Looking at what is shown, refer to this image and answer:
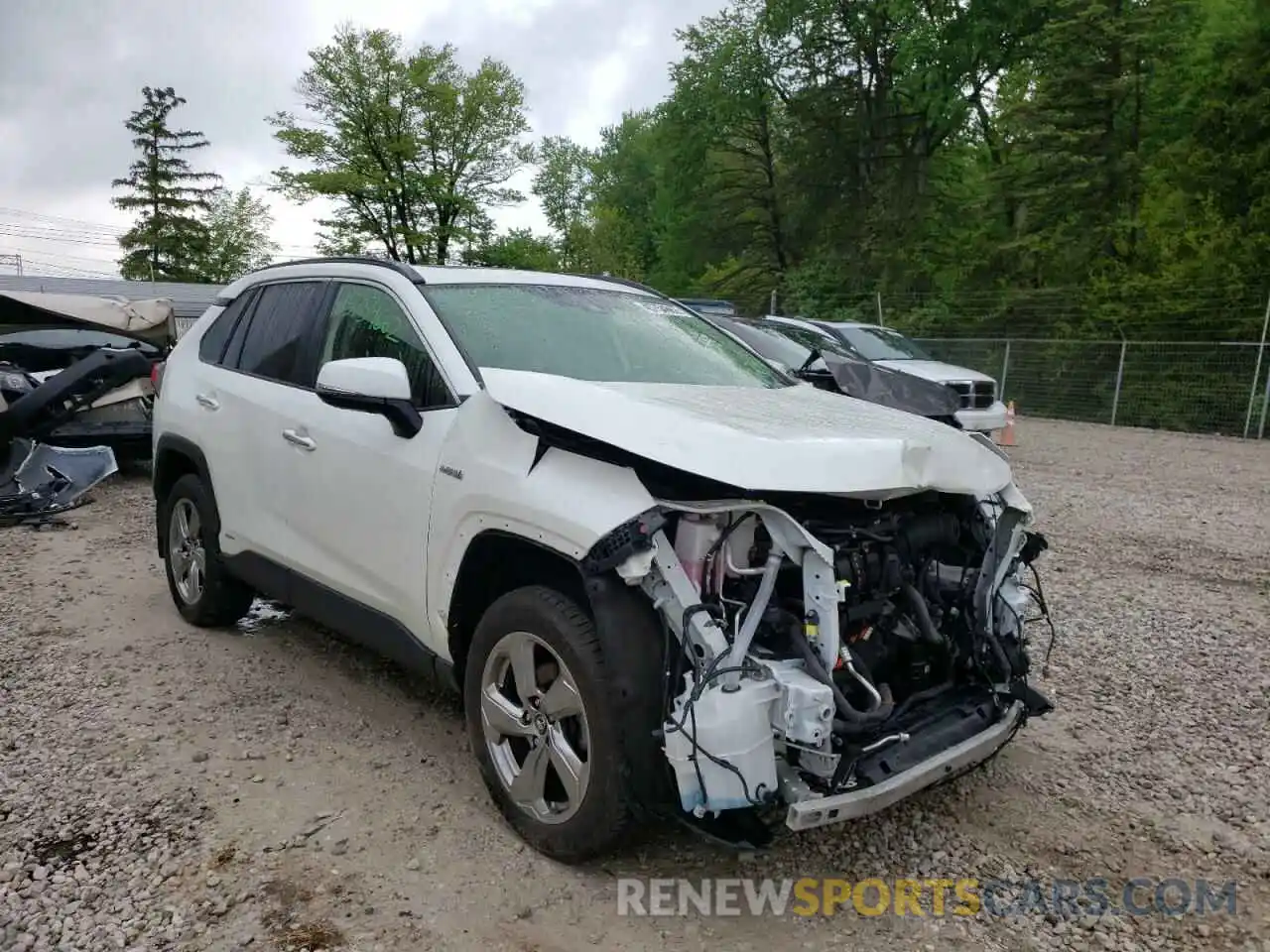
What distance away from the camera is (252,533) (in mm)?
4195

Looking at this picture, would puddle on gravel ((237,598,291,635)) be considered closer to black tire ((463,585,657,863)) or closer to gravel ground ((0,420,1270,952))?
gravel ground ((0,420,1270,952))

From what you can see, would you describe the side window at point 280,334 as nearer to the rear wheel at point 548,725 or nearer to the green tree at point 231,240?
the rear wheel at point 548,725

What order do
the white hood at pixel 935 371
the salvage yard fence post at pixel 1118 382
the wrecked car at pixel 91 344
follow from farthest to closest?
1. the salvage yard fence post at pixel 1118 382
2. the white hood at pixel 935 371
3. the wrecked car at pixel 91 344

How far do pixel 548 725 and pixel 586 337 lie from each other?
5.21ft

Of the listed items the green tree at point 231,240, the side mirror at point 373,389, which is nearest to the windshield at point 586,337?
the side mirror at point 373,389

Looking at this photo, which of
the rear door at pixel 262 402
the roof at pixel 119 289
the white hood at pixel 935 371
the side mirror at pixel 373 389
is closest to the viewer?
the side mirror at pixel 373 389

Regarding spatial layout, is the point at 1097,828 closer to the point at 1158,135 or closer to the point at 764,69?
the point at 1158,135

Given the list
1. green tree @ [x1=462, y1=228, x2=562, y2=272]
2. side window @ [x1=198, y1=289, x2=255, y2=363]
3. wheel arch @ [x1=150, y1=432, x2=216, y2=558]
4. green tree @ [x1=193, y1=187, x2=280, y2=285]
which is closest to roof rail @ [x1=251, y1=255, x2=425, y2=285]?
side window @ [x1=198, y1=289, x2=255, y2=363]

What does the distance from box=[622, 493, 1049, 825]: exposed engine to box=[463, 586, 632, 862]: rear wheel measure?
0.24 m

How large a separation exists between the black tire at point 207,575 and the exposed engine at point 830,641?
2921mm

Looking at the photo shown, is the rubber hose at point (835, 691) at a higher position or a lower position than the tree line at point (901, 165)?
lower

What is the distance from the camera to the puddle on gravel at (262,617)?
16.4ft

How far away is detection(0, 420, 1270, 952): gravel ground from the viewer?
102 inches

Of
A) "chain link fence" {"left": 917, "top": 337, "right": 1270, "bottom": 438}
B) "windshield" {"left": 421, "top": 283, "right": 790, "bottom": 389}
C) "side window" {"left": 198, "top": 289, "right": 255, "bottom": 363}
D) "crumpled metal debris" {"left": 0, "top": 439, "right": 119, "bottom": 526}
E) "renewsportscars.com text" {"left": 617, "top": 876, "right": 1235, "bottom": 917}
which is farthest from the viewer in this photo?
"chain link fence" {"left": 917, "top": 337, "right": 1270, "bottom": 438}
